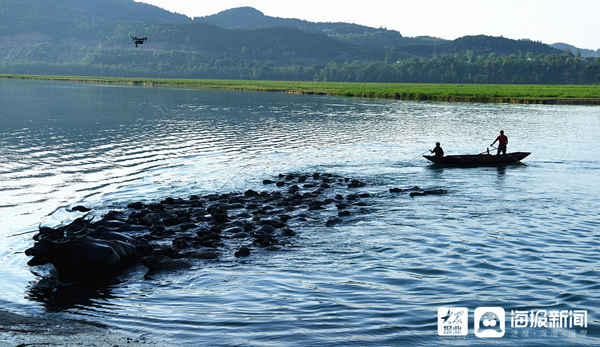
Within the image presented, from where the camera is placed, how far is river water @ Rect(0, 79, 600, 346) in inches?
532

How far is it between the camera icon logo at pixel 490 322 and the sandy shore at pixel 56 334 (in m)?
8.11

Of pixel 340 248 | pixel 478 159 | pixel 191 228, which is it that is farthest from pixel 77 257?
pixel 478 159

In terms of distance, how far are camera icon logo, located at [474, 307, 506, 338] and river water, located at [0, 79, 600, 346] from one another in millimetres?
174

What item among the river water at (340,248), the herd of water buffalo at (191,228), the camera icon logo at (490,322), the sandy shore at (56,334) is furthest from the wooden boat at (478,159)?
the sandy shore at (56,334)

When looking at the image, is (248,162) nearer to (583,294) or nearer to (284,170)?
(284,170)

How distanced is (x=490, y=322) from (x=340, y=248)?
7764mm

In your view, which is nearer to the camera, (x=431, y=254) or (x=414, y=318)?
(x=414, y=318)

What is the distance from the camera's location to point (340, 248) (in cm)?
2053

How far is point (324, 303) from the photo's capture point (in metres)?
14.9

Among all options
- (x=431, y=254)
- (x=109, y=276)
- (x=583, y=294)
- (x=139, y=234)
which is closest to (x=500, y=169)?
(x=431, y=254)

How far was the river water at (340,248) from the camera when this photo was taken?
44.4 feet

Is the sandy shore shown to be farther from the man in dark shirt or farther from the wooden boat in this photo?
the man in dark shirt

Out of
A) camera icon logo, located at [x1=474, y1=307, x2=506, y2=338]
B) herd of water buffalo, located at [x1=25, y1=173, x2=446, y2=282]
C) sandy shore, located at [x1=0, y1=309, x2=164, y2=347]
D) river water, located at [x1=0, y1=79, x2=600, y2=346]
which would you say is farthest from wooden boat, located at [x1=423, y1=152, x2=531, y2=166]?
sandy shore, located at [x1=0, y1=309, x2=164, y2=347]

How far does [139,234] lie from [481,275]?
13918mm
